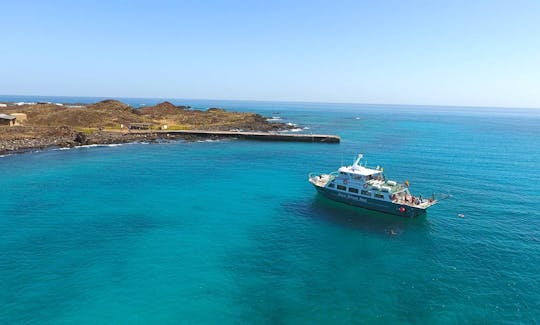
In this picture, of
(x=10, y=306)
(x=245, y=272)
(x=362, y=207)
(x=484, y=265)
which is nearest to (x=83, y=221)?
(x=10, y=306)

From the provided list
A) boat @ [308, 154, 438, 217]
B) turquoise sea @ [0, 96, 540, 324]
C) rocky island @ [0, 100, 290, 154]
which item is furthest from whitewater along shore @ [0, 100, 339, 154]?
boat @ [308, 154, 438, 217]

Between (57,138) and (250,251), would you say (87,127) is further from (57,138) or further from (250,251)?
(250,251)

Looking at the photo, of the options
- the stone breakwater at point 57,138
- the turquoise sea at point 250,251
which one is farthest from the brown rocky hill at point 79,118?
the turquoise sea at point 250,251

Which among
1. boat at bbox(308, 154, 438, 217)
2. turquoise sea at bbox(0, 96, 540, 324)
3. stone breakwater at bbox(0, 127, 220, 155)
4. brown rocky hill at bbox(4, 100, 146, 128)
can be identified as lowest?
turquoise sea at bbox(0, 96, 540, 324)

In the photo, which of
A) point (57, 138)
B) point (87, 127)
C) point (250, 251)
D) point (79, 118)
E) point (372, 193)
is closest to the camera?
point (250, 251)

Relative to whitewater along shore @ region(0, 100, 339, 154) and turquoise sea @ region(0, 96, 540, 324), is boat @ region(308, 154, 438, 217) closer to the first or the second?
turquoise sea @ region(0, 96, 540, 324)

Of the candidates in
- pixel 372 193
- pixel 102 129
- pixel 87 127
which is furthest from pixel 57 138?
pixel 372 193
